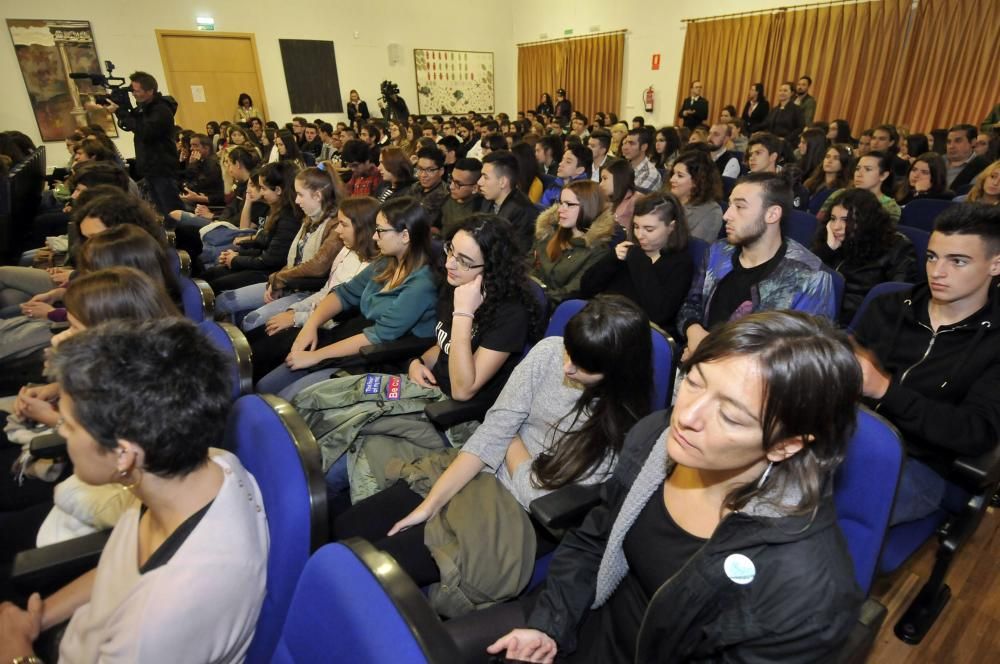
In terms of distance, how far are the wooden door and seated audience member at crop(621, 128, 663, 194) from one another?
29.0 ft

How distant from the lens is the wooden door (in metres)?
9.79

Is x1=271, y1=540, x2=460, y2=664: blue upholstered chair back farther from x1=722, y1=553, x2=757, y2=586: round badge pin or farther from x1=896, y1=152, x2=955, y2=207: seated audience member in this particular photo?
x1=896, y1=152, x2=955, y2=207: seated audience member

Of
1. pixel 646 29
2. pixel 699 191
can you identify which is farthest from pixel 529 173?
pixel 646 29

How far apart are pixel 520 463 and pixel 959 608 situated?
1536mm

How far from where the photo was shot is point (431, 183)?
429 cm

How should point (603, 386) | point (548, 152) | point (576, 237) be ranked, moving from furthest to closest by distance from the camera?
1. point (548, 152)
2. point (576, 237)
3. point (603, 386)

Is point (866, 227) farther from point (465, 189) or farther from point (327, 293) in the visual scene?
point (327, 293)

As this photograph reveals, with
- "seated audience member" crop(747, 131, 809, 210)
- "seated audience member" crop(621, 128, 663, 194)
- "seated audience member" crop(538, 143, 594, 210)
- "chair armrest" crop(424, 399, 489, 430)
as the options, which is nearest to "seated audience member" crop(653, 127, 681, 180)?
"seated audience member" crop(621, 128, 663, 194)

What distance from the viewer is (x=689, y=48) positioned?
933 centimetres

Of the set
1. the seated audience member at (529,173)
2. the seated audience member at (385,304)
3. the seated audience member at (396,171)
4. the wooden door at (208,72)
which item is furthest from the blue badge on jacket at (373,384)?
the wooden door at (208,72)

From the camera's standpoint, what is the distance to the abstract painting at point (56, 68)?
8453 millimetres

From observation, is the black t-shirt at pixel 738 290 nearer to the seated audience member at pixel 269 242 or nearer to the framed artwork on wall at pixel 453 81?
→ the seated audience member at pixel 269 242

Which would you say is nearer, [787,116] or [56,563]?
[56,563]

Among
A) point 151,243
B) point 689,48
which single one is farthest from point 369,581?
point 689,48
